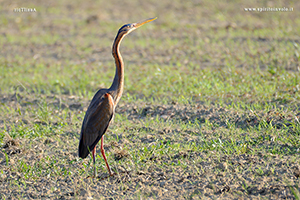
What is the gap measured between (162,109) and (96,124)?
1.99 meters

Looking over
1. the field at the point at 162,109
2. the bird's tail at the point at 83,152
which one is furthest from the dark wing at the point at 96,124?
the field at the point at 162,109

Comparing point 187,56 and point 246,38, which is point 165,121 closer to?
point 187,56

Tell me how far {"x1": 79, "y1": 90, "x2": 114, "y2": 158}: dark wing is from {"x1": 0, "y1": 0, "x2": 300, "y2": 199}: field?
0.32 meters

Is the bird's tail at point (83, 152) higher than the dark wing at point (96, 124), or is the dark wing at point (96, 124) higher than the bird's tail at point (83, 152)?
the dark wing at point (96, 124)

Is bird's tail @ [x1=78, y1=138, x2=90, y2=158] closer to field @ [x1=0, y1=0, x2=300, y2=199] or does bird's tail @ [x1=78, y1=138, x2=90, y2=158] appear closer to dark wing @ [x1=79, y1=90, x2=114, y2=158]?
dark wing @ [x1=79, y1=90, x2=114, y2=158]

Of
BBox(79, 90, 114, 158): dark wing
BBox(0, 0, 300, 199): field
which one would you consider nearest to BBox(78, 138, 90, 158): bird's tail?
BBox(79, 90, 114, 158): dark wing

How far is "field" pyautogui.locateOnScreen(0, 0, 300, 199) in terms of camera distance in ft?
13.4

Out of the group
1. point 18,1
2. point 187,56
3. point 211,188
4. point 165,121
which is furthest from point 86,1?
point 211,188

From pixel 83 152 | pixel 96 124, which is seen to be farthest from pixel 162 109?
pixel 83 152

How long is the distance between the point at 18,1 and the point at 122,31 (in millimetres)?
13725

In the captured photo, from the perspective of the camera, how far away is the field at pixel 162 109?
161 inches

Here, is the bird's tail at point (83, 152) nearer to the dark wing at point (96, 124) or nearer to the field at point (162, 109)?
the dark wing at point (96, 124)

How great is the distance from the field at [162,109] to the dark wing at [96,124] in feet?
1.05

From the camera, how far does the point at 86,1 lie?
17.3m
